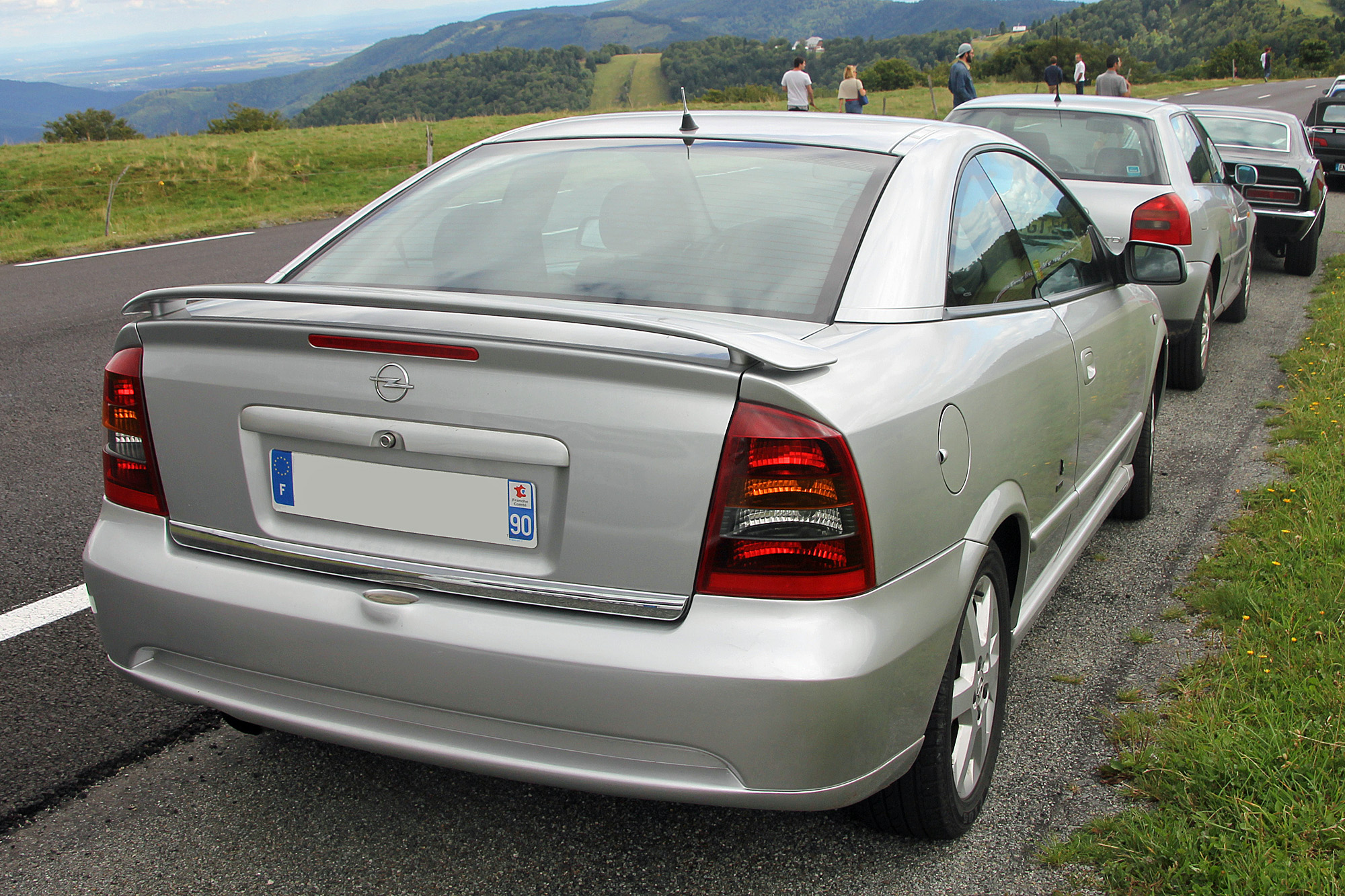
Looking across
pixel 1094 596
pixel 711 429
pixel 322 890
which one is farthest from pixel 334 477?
pixel 1094 596

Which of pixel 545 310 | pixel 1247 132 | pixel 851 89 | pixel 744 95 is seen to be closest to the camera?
pixel 545 310

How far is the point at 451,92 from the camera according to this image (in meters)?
72.6

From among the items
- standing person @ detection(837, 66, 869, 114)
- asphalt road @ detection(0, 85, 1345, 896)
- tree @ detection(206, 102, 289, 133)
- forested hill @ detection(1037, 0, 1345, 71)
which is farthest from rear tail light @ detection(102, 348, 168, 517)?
forested hill @ detection(1037, 0, 1345, 71)

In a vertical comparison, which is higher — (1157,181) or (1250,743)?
(1157,181)

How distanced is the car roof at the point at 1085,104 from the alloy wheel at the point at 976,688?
542 cm

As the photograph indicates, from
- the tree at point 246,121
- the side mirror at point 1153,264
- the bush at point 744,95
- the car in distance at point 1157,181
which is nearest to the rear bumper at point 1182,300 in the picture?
the car in distance at point 1157,181

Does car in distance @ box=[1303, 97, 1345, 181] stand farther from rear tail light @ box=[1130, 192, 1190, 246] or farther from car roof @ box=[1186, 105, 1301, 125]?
rear tail light @ box=[1130, 192, 1190, 246]

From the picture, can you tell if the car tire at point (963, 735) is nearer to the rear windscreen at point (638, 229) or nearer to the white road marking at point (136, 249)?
the rear windscreen at point (638, 229)

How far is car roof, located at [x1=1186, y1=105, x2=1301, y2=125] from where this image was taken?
1068cm

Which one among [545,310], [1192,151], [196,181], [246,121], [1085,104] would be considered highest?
[1085,104]

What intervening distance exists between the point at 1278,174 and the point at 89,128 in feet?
167

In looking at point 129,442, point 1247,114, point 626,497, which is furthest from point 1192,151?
point 129,442

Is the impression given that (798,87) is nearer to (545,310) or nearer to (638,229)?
(638,229)

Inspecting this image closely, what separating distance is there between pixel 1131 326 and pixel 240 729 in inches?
120
